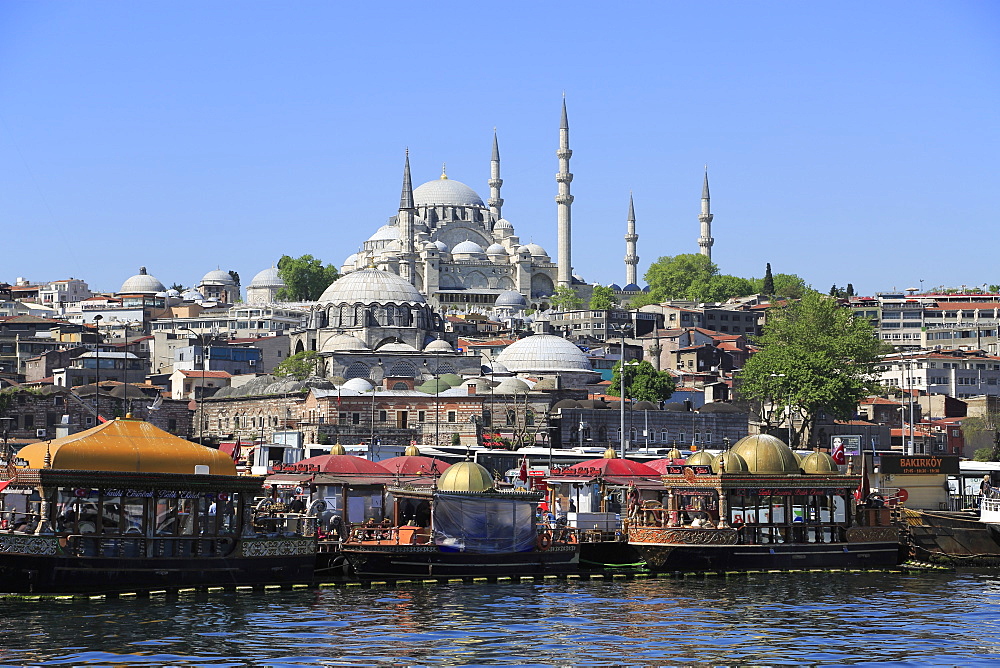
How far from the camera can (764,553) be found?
28.9 m

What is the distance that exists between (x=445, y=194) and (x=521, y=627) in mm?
107370

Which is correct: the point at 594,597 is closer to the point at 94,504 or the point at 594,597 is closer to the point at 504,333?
the point at 94,504

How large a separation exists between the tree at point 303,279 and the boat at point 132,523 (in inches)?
3829

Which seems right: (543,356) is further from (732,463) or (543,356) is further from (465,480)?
(465,480)

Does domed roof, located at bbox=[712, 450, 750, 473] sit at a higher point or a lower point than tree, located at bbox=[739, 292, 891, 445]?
lower

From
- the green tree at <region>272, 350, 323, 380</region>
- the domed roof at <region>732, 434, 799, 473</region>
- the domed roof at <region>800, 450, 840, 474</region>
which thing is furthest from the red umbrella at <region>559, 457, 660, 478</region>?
the green tree at <region>272, 350, 323, 380</region>

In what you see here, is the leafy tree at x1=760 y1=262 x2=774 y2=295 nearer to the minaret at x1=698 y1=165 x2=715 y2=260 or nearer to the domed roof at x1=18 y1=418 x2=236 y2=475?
the minaret at x1=698 y1=165 x2=715 y2=260

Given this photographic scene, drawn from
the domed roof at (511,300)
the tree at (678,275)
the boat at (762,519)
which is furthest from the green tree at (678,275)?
the boat at (762,519)

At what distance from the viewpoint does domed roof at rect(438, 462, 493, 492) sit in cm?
2730

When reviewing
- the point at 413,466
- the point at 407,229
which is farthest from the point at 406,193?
the point at 413,466

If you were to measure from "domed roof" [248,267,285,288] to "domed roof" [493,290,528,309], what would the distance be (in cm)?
2072

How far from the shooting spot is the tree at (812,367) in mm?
64062

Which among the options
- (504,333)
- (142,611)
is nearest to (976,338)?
(504,333)

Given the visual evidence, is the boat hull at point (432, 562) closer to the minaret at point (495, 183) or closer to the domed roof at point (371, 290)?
the domed roof at point (371, 290)
